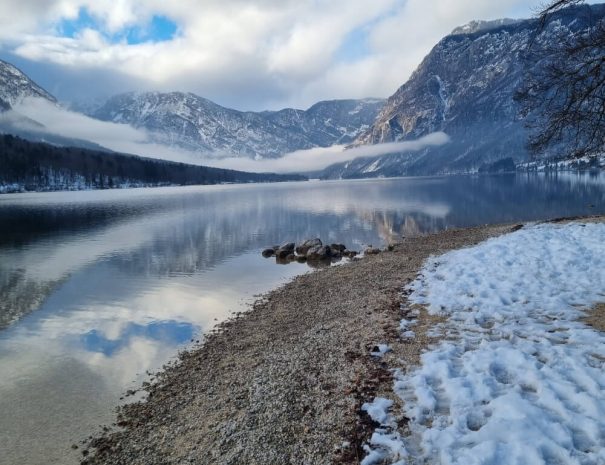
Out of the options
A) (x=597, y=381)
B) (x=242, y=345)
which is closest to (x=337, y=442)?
(x=597, y=381)

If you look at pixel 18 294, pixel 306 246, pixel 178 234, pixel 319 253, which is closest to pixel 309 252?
pixel 319 253

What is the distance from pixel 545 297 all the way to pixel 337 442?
409 inches

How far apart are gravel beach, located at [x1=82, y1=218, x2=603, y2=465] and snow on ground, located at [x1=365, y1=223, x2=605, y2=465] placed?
0.77 meters

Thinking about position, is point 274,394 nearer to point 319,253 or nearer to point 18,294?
point 18,294

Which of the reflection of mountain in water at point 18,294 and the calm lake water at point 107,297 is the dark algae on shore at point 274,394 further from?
the reflection of mountain in water at point 18,294

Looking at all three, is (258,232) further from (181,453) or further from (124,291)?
(181,453)

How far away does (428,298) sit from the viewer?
17.0 meters

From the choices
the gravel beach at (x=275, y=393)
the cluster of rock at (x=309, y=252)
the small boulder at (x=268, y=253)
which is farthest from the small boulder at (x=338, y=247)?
the gravel beach at (x=275, y=393)

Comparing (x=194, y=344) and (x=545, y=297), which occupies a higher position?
Result: (x=545, y=297)

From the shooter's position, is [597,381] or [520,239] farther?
[520,239]

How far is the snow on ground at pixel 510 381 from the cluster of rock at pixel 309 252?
24.1 meters

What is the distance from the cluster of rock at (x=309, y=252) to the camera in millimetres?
41188

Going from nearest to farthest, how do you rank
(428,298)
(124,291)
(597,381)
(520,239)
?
(597,381) < (428,298) < (520,239) < (124,291)

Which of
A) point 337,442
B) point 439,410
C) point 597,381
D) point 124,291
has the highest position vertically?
point 597,381
